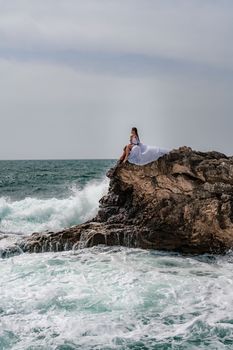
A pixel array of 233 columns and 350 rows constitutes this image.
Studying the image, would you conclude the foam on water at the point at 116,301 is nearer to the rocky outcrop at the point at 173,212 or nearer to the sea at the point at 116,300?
the sea at the point at 116,300

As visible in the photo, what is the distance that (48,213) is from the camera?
1814 centimetres

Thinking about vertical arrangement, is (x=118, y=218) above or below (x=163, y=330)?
above

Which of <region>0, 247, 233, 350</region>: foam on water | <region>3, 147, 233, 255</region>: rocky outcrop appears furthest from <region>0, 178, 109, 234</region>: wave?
<region>0, 247, 233, 350</region>: foam on water

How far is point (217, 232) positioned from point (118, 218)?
Result: 253 centimetres

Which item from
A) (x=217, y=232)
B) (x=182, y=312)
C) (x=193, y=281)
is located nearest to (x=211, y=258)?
(x=217, y=232)

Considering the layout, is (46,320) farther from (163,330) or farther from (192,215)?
(192,215)

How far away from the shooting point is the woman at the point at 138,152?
36.2ft

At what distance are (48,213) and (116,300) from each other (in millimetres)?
11114

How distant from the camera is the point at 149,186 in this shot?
11.1 metres

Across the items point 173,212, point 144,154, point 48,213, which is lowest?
point 48,213

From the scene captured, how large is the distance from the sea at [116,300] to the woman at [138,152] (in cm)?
212

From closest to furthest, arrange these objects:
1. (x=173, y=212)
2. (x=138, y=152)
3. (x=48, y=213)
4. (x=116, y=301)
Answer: (x=116, y=301) < (x=173, y=212) < (x=138, y=152) < (x=48, y=213)

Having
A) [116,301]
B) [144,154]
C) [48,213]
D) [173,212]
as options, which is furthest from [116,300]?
[48,213]

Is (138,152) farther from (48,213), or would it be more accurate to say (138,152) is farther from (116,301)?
(48,213)
